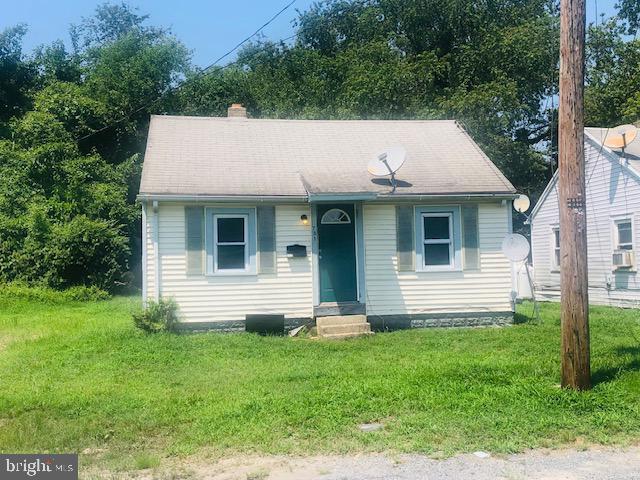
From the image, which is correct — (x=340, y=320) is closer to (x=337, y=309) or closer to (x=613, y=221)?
(x=337, y=309)

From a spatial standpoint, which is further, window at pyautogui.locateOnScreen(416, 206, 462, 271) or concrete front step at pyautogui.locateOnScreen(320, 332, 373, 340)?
window at pyautogui.locateOnScreen(416, 206, 462, 271)

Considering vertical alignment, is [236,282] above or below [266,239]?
below

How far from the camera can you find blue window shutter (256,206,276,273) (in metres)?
12.3

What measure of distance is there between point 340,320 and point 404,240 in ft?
7.41

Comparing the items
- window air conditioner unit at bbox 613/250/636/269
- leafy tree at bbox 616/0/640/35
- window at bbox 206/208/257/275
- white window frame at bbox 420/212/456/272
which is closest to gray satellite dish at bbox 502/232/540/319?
white window frame at bbox 420/212/456/272

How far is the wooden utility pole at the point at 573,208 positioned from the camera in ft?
22.4

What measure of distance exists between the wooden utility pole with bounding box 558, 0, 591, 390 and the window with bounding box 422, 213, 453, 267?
5.92 m

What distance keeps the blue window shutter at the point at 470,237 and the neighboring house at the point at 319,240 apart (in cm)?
2

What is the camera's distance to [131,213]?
69.5ft

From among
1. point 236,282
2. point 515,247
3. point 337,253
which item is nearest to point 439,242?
point 515,247

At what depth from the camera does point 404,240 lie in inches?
503

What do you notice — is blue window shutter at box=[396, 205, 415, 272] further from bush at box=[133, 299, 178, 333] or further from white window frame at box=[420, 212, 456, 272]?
bush at box=[133, 299, 178, 333]

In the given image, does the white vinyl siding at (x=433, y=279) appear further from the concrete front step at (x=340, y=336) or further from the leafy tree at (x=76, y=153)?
the leafy tree at (x=76, y=153)

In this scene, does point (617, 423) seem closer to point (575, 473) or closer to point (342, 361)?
point (575, 473)
